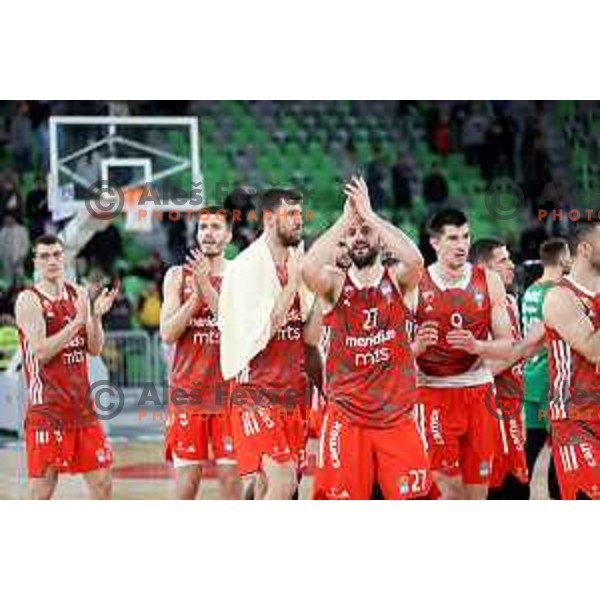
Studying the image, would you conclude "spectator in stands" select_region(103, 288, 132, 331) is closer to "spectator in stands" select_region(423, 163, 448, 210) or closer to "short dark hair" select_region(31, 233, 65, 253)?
→ "short dark hair" select_region(31, 233, 65, 253)

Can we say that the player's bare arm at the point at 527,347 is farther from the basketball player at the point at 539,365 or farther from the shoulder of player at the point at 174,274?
the shoulder of player at the point at 174,274

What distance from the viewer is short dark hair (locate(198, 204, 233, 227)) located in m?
6.55

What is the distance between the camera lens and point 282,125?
652 cm

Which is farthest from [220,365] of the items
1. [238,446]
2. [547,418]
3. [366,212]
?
[547,418]

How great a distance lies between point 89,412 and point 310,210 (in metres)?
1.15

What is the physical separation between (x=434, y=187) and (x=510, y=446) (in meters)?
1.06

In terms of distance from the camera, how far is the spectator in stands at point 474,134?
6520mm

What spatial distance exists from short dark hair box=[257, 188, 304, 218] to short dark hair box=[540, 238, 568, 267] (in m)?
0.95

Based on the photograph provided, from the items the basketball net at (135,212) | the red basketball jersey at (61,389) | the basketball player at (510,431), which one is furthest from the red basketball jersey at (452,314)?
the red basketball jersey at (61,389)

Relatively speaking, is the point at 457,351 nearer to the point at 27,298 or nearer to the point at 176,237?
the point at 176,237

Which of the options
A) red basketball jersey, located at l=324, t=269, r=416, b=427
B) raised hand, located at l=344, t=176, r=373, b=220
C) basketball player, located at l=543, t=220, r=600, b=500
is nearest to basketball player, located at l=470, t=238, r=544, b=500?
basketball player, located at l=543, t=220, r=600, b=500

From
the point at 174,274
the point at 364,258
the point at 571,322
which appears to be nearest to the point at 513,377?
the point at 571,322
